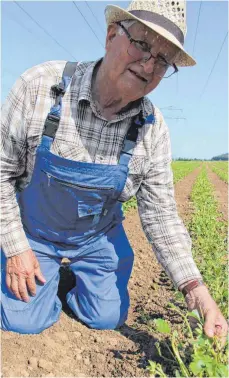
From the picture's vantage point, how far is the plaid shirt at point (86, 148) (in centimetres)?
241

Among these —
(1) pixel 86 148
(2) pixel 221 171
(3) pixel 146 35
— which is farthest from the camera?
(2) pixel 221 171

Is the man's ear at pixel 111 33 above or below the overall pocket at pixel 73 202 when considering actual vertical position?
above

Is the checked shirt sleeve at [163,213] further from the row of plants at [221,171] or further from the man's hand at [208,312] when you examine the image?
the row of plants at [221,171]

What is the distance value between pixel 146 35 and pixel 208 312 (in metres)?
1.32

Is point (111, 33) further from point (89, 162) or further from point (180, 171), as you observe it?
point (180, 171)

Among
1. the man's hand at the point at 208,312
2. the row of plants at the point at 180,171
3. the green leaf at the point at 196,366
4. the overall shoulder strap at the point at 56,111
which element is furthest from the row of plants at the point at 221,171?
the green leaf at the point at 196,366

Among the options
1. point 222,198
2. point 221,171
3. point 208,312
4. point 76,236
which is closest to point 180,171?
point 221,171

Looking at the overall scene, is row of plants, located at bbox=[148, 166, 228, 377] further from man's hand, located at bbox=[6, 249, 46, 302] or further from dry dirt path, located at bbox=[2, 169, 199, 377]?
man's hand, located at bbox=[6, 249, 46, 302]

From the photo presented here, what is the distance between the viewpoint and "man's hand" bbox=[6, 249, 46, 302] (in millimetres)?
2420

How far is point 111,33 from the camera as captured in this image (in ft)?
7.48

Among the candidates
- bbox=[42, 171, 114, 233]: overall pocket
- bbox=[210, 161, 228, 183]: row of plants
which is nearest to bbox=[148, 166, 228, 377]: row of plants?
bbox=[42, 171, 114, 233]: overall pocket

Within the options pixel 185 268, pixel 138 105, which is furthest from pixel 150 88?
pixel 185 268

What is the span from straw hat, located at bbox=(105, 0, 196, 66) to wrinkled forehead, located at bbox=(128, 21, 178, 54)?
32 millimetres

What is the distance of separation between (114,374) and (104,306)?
0.60 metres
